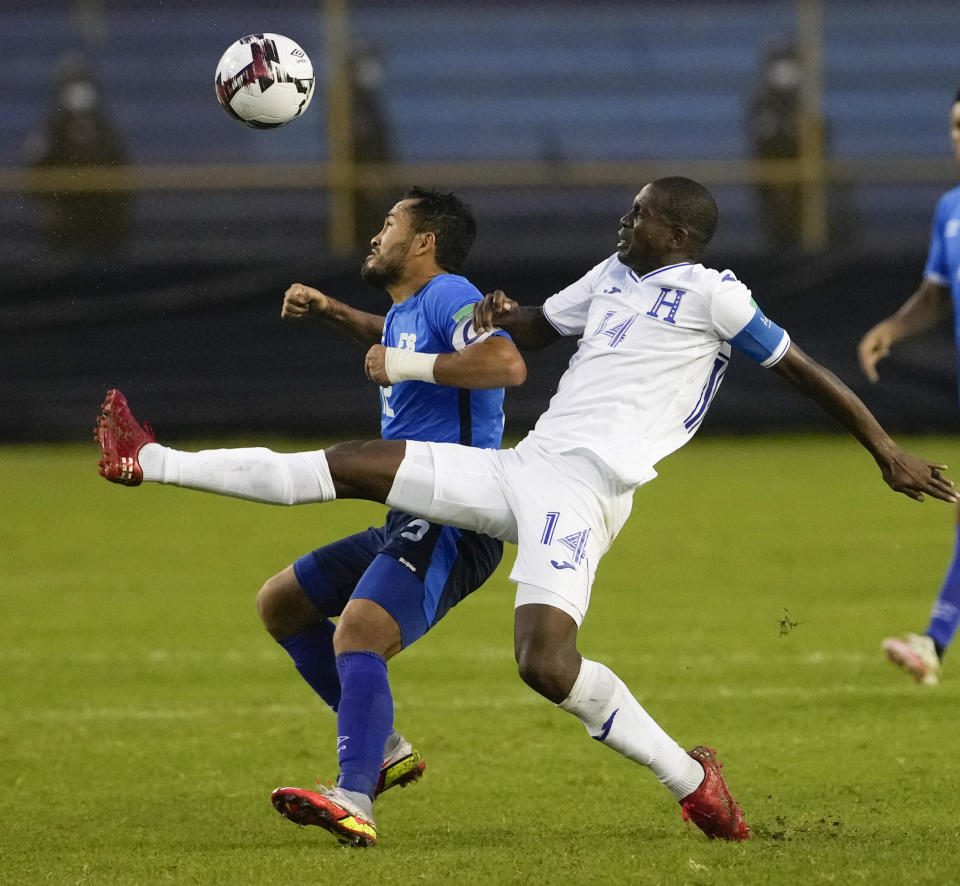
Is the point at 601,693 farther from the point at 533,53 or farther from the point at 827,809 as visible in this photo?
the point at 533,53

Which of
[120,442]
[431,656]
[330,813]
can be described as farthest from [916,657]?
[120,442]

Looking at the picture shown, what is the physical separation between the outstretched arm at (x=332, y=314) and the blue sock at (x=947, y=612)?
9.35ft

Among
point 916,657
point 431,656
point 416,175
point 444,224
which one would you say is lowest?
point 431,656

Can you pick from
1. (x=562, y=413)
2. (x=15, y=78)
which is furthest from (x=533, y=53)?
(x=562, y=413)

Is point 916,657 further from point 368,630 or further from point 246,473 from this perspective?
point 246,473

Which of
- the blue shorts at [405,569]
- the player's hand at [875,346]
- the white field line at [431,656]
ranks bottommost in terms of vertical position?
the white field line at [431,656]

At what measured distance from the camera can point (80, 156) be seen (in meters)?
19.5

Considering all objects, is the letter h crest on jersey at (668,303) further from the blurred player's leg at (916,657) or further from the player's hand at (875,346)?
the blurred player's leg at (916,657)

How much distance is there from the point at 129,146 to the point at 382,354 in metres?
16.5

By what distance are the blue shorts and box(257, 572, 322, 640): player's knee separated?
33mm

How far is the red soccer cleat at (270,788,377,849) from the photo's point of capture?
172 inches

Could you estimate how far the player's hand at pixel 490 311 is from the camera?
191 inches

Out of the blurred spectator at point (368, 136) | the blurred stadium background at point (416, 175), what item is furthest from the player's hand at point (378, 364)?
the blurred spectator at point (368, 136)

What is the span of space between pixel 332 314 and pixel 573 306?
2.59 feet
